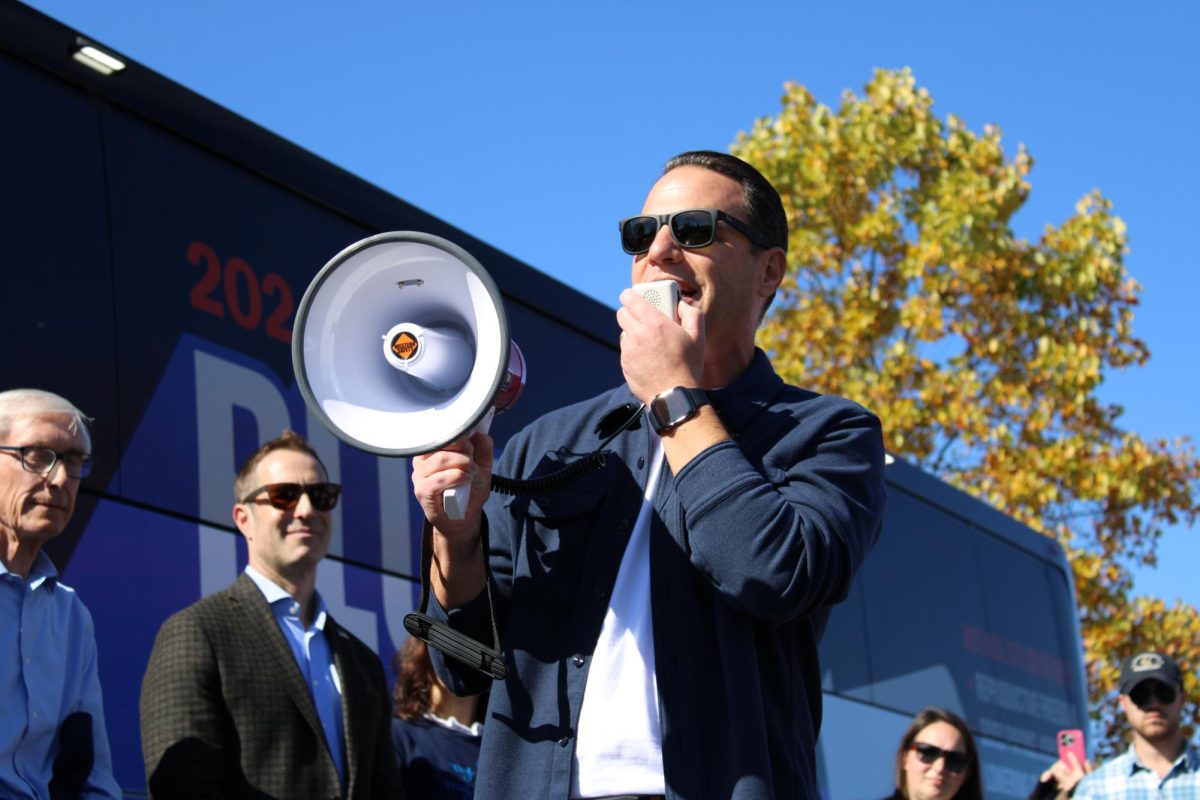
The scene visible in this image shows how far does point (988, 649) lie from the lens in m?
10.6

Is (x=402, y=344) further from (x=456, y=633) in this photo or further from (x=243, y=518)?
(x=243, y=518)

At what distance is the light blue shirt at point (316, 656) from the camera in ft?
14.6

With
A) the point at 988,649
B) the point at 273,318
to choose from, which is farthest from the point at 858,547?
the point at 988,649

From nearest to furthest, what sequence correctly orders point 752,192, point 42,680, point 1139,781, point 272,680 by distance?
point 752,192 → point 42,680 → point 272,680 → point 1139,781

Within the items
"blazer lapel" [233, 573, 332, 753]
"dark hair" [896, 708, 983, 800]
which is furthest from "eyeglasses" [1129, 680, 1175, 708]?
"blazer lapel" [233, 573, 332, 753]

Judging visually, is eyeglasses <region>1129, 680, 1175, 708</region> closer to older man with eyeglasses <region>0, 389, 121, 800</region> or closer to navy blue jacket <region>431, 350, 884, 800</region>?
older man with eyeglasses <region>0, 389, 121, 800</region>

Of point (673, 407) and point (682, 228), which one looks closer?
point (673, 407)

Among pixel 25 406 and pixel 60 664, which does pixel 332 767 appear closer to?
pixel 60 664

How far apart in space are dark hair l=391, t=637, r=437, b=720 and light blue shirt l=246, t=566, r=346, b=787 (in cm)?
58

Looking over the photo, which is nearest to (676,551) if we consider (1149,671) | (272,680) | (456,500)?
(456,500)

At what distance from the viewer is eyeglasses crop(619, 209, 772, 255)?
2.64 metres

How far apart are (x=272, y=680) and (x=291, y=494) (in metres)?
0.62

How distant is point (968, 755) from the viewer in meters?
6.21

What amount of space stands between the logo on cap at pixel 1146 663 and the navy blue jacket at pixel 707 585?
4.75 m
